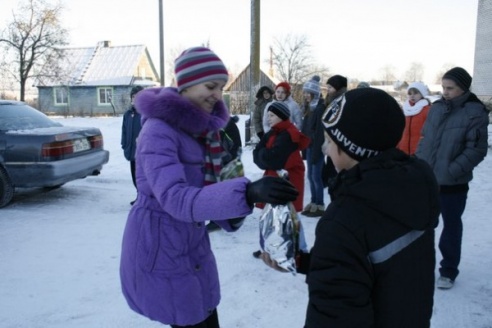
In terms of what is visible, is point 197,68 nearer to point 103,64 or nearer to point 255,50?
point 255,50

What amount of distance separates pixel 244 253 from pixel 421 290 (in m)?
3.27

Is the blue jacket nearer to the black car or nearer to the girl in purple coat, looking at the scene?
the black car

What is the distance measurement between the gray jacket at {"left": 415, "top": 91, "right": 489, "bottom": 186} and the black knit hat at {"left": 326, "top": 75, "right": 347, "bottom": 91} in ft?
6.64

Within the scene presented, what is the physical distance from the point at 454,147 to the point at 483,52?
73.0 feet

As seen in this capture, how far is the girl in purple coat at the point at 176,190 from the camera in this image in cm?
162

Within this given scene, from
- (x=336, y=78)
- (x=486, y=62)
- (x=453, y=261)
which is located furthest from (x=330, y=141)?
(x=486, y=62)

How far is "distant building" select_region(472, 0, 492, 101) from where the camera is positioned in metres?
21.7

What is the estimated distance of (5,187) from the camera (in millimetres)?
6246

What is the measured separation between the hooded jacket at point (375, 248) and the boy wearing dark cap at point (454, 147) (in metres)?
2.32

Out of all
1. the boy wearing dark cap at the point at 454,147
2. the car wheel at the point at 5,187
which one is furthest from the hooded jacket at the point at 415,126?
the car wheel at the point at 5,187

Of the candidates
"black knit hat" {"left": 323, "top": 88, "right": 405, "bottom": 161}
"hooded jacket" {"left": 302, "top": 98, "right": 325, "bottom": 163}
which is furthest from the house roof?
"black knit hat" {"left": 323, "top": 88, "right": 405, "bottom": 161}

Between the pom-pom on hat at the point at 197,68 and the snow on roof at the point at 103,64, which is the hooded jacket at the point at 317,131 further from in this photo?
the snow on roof at the point at 103,64

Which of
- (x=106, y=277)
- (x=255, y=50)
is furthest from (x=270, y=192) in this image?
(x=255, y=50)

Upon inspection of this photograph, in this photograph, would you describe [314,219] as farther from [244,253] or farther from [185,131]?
[185,131]
